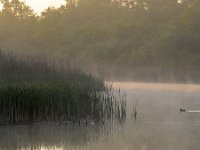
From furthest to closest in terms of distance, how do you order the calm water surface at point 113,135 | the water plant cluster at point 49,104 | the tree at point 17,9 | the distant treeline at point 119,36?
1. the tree at point 17,9
2. the distant treeline at point 119,36
3. the water plant cluster at point 49,104
4. the calm water surface at point 113,135

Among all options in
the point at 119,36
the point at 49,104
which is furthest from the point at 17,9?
the point at 49,104

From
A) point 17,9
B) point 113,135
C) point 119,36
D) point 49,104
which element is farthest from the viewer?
point 17,9

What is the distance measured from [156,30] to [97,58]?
4.60m

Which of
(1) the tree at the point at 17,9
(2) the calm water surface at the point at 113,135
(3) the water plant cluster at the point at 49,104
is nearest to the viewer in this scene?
(2) the calm water surface at the point at 113,135

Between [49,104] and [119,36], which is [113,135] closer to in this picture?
[49,104]

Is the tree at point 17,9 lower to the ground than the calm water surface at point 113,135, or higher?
higher

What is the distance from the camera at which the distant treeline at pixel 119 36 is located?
41.6m

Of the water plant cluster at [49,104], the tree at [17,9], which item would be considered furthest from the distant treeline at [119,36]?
the water plant cluster at [49,104]

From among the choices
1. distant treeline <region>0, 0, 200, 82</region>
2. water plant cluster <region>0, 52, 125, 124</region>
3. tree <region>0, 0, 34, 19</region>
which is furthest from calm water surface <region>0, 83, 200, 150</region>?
tree <region>0, 0, 34, 19</region>

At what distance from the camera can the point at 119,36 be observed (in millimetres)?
49031

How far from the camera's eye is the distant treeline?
41594 mm

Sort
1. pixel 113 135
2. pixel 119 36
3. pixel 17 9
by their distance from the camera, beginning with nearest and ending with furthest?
pixel 113 135
pixel 119 36
pixel 17 9

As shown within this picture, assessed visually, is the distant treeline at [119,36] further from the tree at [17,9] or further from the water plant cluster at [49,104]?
the water plant cluster at [49,104]

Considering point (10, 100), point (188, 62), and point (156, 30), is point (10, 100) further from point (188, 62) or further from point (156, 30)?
point (156, 30)
